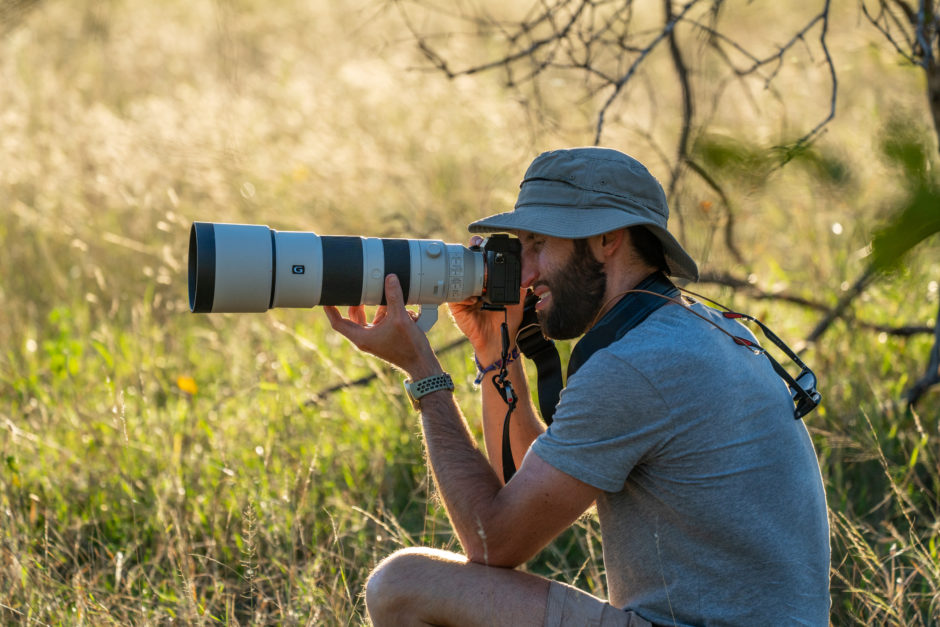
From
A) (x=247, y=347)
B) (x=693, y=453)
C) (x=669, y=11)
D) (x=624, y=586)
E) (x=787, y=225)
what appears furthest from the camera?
(x=787, y=225)

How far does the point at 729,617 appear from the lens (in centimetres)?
192

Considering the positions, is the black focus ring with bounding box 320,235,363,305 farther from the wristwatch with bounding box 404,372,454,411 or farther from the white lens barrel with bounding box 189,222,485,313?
the wristwatch with bounding box 404,372,454,411

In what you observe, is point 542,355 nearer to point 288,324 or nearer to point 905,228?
point 905,228

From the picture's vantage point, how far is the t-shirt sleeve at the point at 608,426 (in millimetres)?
1875

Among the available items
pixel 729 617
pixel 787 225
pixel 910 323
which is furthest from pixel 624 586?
pixel 787 225

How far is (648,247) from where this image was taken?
2.20m

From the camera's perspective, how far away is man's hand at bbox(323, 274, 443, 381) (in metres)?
2.25

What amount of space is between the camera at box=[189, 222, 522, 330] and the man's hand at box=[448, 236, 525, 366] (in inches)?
2.8

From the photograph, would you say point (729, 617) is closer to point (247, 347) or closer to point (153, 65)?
point (247, 347)

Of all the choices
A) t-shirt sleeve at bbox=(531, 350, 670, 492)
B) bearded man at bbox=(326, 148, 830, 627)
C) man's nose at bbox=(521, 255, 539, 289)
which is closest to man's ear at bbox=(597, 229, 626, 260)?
bearded man at bbox=(326, 148, 830, 627)

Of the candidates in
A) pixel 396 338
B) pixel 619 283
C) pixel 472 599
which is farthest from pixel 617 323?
pixel 472 599

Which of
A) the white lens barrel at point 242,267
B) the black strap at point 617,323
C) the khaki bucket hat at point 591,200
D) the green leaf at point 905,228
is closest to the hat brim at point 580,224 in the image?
the khaki bucket hat at point 591,200

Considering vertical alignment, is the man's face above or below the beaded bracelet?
above

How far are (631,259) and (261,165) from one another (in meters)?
4.14
